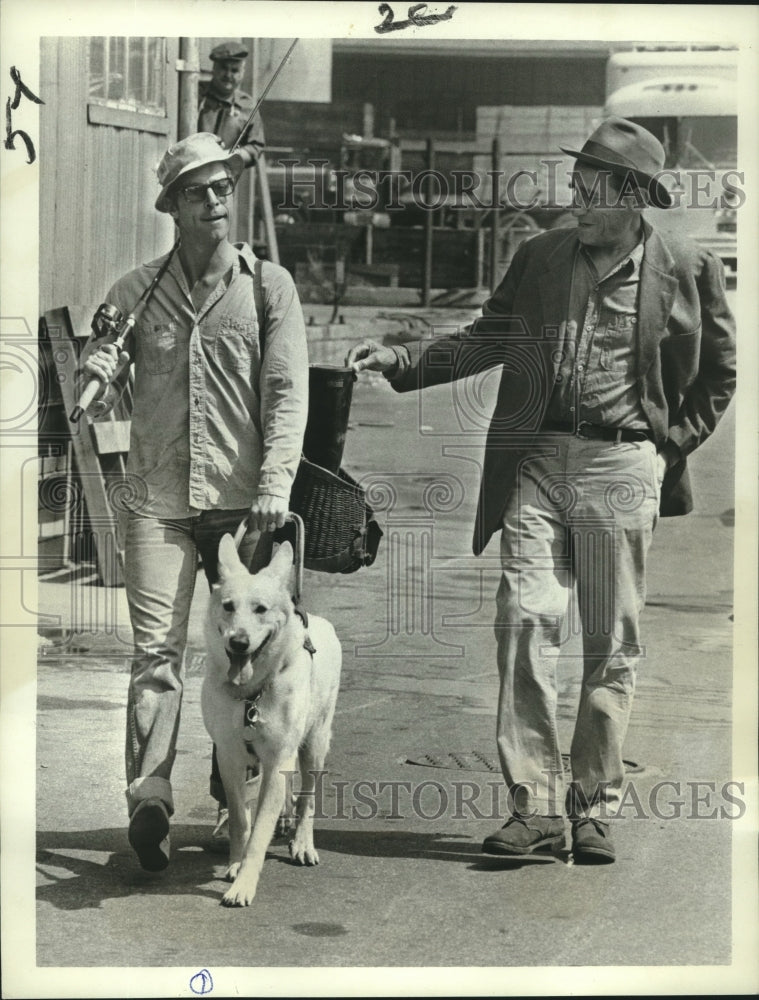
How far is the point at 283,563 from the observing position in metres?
5.94

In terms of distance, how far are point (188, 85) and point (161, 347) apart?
1931 mm

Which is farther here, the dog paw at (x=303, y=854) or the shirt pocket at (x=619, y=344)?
the shirt pocket at (x=619, y=344)

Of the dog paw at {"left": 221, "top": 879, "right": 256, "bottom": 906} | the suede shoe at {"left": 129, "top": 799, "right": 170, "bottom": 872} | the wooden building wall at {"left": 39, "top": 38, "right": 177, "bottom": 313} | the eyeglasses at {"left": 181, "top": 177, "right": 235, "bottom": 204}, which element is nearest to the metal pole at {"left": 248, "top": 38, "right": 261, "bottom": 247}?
the wooden building wall at {"left": 39, "top": 38, "right": 177, "bottom": 313}

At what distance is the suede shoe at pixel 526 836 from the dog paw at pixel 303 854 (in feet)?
1.96

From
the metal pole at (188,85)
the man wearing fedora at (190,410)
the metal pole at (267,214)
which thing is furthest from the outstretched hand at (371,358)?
the metal pole at (267,214)

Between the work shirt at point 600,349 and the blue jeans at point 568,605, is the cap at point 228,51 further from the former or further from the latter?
the blue jeans at point 568,605

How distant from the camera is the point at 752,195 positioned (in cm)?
640

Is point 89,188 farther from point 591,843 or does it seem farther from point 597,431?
point 591,843

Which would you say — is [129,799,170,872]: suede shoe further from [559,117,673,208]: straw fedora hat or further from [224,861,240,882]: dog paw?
[559,117,673,208]: straw fedora hat

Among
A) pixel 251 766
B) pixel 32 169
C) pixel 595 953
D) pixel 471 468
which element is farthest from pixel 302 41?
pixel 595 953

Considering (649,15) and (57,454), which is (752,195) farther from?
(57,454)

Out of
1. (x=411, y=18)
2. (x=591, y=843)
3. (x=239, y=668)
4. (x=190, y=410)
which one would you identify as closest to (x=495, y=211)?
(x=411, y=18)

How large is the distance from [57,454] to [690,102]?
2832mm

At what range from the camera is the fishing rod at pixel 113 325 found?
605cm
